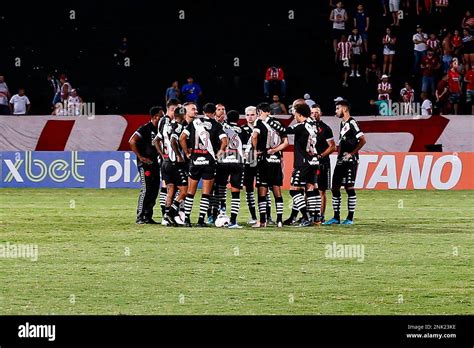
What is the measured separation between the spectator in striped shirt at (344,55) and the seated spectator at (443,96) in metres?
3.37

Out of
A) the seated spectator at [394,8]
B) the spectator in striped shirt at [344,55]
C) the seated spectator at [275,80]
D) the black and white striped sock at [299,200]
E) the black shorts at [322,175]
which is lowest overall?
the black and white striped sock at [299,200]

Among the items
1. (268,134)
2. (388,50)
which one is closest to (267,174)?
(268,134)

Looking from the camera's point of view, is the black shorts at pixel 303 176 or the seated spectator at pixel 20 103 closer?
the black shorts at pixel 303 176

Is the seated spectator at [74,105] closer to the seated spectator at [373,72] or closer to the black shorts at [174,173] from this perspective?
the seated spectator at [373,72]

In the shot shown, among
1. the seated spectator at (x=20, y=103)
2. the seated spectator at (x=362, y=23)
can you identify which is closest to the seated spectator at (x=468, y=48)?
the seated spectator at (x=362, y=23)

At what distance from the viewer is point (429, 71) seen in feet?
121

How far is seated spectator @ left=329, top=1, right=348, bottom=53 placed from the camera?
126ft

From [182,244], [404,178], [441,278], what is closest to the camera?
[441,278]

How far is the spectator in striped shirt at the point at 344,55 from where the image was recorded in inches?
1499

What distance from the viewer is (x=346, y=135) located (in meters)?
22.1

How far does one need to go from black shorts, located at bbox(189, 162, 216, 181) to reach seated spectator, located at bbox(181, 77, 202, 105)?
15.0m

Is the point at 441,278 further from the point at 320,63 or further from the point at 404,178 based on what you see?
the point at 320,63
